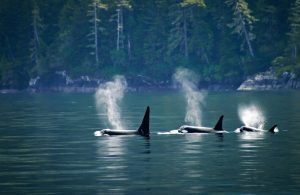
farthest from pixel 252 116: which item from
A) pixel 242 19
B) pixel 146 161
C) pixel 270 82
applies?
pixel 242 19

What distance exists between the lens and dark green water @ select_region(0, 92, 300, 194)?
45.9 metres

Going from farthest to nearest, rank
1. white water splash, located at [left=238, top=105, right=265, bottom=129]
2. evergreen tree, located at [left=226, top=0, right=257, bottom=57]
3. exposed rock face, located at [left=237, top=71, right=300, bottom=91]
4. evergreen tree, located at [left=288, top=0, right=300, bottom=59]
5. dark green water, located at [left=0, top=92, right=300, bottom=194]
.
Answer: evergreen tree, located at [left=226, top=0, right=257, bottom=57] < evergreen tree, located at [left=288, top=0, right=300, bottom=59] < exposed rock face, located at [left=237, top=71, right=300, bottom=91] < white water splash, located at [left=238, top=105, right=265, bottom=129] < dark green water, located at [left=0, top=92, right=300, bottom=194]

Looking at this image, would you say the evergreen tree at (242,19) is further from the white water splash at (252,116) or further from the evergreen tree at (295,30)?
the white water splash at (252,116)

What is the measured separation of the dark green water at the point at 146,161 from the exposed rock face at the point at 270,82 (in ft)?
299

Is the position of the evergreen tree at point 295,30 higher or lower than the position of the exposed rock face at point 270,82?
higher

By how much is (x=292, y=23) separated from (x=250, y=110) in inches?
3490

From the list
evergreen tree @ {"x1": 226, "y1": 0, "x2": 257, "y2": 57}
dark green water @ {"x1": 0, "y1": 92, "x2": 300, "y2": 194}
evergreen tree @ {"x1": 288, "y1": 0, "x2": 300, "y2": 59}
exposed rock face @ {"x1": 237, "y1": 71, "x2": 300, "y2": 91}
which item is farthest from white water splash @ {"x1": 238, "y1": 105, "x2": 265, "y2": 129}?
evergreen tree @ {"x1": 226, "y1": 0, "x2": 257, "y2": 57}

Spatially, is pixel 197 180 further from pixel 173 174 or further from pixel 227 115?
pixel 227 115

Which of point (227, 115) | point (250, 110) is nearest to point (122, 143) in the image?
point (227, 115)

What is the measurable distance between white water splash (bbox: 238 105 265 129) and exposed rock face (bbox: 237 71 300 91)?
64.2m

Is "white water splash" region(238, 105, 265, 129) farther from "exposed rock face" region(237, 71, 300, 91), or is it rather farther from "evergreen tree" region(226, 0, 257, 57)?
"evergreen tree" region(226, 0, 257, 57)

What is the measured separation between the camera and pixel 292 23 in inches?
7534

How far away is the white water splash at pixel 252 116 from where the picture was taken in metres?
85.6

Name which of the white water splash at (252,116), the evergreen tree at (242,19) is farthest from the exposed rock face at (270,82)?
the white water splash at (252,116)
